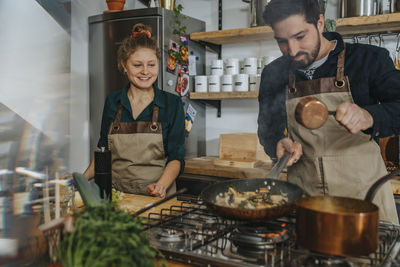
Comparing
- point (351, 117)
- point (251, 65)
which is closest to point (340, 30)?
point (251, 65)

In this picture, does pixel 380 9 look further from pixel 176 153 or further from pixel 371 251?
pixel 371 251

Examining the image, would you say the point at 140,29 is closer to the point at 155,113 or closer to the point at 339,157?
the point at 155,113

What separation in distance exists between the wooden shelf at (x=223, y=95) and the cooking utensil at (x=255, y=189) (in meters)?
1.66

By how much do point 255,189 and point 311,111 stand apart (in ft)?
1.27

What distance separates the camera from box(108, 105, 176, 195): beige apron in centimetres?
233

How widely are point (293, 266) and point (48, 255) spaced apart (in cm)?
61

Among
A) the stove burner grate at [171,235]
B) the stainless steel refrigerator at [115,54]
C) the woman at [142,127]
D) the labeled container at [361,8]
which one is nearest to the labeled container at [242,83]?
the stainless steel refrigerator at [115,54]

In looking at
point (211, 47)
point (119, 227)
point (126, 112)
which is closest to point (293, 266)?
point (119, 227)

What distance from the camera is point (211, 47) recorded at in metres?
3.75

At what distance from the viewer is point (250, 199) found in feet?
4.45

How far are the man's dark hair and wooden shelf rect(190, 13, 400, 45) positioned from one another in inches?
40.9

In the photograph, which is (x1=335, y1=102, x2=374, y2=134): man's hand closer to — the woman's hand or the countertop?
the woman's hand

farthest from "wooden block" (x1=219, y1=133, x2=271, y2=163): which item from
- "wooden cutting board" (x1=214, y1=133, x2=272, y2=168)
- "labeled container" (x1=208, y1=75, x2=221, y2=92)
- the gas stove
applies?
the gas stove

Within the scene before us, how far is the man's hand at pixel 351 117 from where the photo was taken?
53.4 inches
